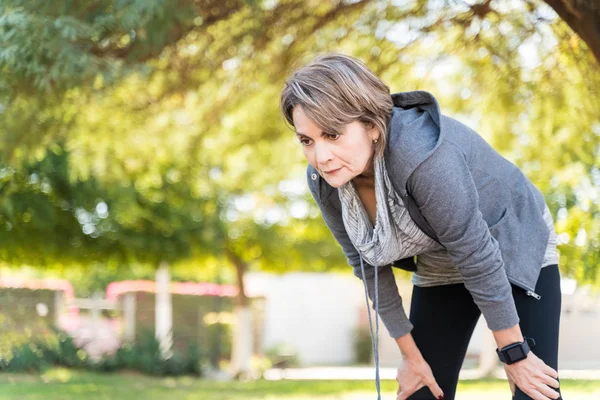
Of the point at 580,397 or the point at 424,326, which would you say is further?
the point at 580,397

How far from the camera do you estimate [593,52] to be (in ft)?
10.9

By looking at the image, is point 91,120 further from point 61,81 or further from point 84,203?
point 84,203

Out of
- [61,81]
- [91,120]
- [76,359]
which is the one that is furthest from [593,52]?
[76,359]

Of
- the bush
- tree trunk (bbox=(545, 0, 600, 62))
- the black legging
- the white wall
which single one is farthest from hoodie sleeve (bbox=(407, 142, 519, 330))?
the white wall

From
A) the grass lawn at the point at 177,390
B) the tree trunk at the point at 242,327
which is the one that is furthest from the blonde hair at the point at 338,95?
the tree trunk at the point at 242,327

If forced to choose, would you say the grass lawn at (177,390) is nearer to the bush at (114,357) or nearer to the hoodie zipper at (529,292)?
the bush at (114,357)

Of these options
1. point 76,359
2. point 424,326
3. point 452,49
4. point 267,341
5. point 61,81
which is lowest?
point 267,341

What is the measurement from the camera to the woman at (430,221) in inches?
67.1

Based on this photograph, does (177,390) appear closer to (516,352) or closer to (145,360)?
(145,360)

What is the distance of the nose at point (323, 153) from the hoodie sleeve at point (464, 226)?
186 millimetres

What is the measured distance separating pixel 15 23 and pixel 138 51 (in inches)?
28.0

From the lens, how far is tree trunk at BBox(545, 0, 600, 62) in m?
3.19

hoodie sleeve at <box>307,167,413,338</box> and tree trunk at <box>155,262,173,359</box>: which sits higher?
hoodie sleeve at <box>307,167,413,338</box>

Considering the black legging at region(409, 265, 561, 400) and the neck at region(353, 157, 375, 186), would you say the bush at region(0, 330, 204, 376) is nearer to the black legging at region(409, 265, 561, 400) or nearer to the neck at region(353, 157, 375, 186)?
the black legging at region(409, 265, 561, 400)
